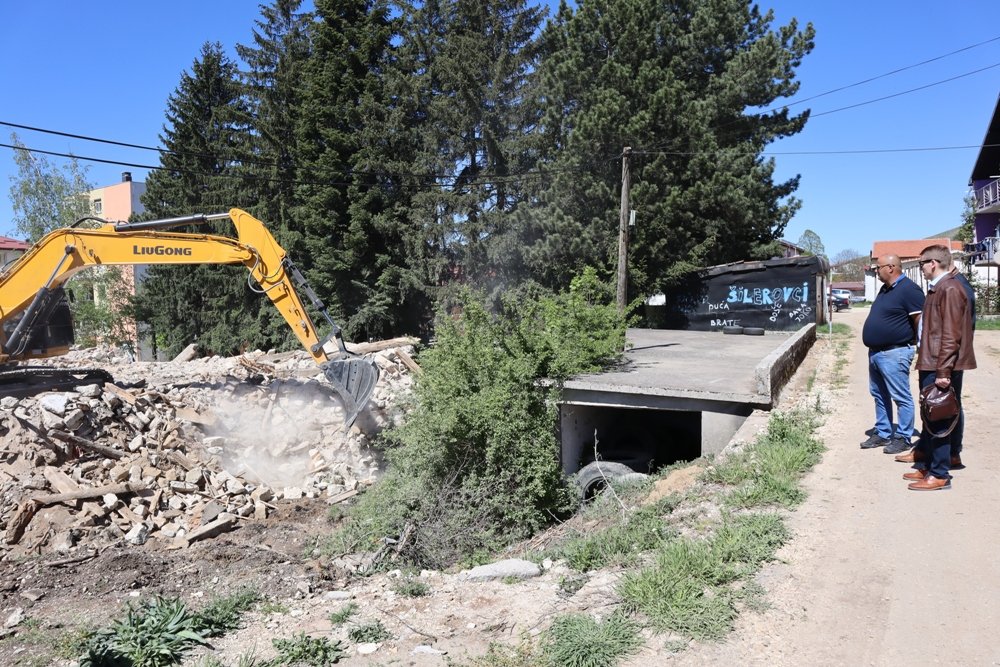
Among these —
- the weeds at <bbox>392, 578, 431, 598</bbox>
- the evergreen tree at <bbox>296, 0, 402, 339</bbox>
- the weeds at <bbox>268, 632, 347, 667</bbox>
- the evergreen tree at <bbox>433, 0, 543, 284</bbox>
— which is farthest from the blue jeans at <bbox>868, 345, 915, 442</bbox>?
the evergreen tree at <bbox>296, 0, 402, 339</bbox>

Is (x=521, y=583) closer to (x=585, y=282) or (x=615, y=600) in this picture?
(x=615, y=600)

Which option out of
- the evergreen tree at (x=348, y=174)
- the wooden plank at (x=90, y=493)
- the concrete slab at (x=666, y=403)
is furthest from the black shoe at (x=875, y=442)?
the evergreen tree at (x=348, y=174)

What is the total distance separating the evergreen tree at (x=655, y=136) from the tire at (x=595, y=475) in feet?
40.5

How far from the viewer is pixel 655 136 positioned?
22.6 meters

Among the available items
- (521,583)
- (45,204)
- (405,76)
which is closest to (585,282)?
(521,583)

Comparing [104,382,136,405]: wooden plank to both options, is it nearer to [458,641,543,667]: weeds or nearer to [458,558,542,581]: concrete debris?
[458,558,542,581]: concrete debris

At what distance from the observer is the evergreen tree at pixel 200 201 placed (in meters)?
31.6

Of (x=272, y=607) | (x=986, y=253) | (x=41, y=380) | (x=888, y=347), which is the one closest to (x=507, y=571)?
(x=272, y=607)

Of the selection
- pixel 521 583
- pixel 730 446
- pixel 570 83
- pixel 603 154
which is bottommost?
pixel 521 583

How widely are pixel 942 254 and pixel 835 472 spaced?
2.13 m

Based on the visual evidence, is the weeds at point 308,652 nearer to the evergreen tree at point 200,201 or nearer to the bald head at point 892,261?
the bald head at point 892,261

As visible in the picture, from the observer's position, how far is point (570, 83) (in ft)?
75.6

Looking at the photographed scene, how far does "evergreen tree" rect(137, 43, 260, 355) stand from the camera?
31625mm

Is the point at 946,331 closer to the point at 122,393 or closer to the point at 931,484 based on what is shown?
the point at 931,484
